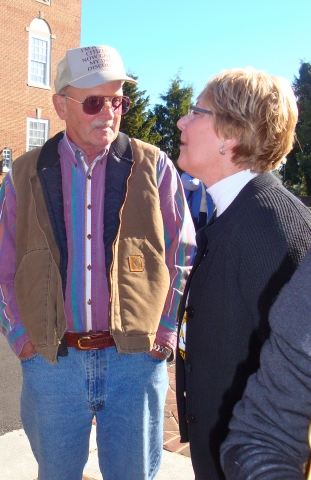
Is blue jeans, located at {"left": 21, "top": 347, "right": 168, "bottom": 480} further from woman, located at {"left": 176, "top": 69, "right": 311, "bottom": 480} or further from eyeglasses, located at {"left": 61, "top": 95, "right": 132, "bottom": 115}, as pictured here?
eyeglasses, located at {"left": 61, "top": 95, "right": 132, "bottom": 115}

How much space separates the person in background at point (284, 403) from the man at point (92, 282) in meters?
1.23

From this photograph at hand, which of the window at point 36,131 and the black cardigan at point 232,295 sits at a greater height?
the black cardigan at point 232,295

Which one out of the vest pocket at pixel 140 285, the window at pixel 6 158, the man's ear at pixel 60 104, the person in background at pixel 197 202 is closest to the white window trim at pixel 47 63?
the window at pixel 6 158

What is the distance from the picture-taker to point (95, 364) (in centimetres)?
229

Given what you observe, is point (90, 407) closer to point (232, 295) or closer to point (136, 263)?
point (136, 263)

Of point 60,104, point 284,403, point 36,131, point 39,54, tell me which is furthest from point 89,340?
point 39,54

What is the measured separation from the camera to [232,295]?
1735mm

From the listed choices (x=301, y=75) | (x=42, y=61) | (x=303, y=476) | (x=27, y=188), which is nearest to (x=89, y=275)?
(x=27, y=188)

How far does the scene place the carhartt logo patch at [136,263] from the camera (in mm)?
2350

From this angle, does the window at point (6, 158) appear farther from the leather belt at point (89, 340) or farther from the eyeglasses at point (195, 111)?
the eyeglasses at point (195, 111)

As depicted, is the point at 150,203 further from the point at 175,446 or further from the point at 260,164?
the point at 175,446

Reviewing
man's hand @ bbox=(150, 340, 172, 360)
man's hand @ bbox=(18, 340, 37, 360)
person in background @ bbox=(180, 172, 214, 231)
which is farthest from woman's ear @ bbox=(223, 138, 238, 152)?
person in background @ bbox=(180, 172, 214, 231)

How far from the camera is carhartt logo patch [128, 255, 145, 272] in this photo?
235 cm

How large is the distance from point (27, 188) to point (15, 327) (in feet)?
2.16
